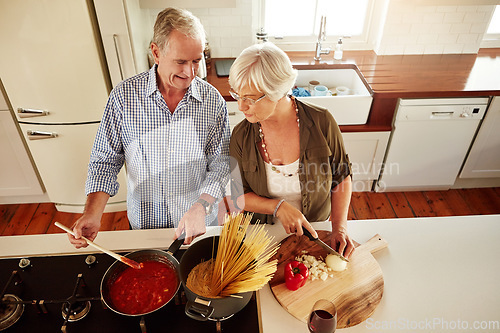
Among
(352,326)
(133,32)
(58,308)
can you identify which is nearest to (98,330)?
(58,308)

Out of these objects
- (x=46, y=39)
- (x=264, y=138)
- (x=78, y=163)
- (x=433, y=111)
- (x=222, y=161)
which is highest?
(x=46, y=39)

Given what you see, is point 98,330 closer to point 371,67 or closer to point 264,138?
point 264,138

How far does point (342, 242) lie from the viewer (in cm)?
138

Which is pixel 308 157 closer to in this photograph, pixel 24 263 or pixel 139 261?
pixel 139 261

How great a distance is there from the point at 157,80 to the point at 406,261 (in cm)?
122

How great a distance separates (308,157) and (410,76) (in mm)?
1811

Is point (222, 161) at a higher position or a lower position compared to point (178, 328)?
higher

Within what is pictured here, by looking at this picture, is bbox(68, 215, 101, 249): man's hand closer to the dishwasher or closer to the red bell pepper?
the red bell pepper

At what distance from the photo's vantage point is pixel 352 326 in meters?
1.17

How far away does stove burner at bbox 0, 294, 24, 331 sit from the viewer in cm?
112

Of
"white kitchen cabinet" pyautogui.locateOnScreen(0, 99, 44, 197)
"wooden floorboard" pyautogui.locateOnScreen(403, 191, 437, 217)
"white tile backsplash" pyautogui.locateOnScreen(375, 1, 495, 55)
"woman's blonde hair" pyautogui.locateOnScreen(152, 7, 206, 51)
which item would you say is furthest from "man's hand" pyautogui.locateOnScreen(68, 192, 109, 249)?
"white tile backsplash" pyautogui.locateOnScreen(375, 1, 495, 55)

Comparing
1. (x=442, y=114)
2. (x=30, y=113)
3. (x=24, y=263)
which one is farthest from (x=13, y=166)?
(x=442, y=114)

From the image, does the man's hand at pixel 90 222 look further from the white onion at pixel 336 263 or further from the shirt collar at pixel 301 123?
the white onion at pixel 336 263

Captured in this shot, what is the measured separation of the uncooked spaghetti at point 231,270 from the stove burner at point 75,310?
341 mm
